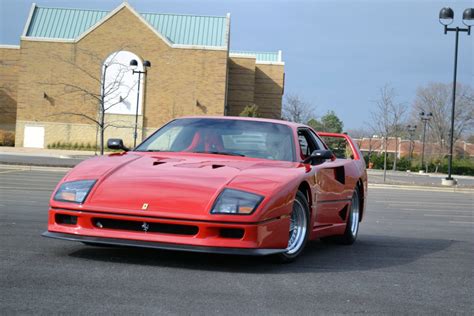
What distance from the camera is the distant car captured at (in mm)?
5090

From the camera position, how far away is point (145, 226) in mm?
5164

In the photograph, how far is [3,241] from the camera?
20.6ft

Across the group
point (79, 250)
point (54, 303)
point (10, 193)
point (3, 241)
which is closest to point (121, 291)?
point (54, 303)

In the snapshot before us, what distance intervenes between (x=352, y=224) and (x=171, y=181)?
322 cm

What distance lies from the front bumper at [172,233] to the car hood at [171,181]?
0.28 ft

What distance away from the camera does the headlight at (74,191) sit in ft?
17.6

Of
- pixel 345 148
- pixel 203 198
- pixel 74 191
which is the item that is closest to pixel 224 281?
pixel 203 198

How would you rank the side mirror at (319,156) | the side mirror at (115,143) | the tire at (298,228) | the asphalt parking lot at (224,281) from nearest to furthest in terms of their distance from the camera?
the asphalt parking lot at (224,281) → the tire at (298,228) → the side mirror at (319,156) → the side mirror at (115,143)

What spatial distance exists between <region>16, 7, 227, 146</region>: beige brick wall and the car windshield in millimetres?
49827

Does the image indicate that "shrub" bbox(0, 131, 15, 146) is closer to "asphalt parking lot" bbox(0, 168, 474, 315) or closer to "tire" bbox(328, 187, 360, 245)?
"asphalt parking lot" bbox(0, 168, 474, 315)

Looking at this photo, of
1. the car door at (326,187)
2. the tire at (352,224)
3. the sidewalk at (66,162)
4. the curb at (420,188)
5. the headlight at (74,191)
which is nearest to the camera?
the headlight at (74,191)

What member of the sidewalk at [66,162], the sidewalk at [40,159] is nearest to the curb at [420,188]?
the sidewalk at [66,162]

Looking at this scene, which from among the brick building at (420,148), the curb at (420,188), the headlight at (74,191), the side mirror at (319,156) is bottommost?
the curb at (420,188)

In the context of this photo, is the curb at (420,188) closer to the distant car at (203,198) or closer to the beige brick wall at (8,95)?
the distant car at (203,198)
